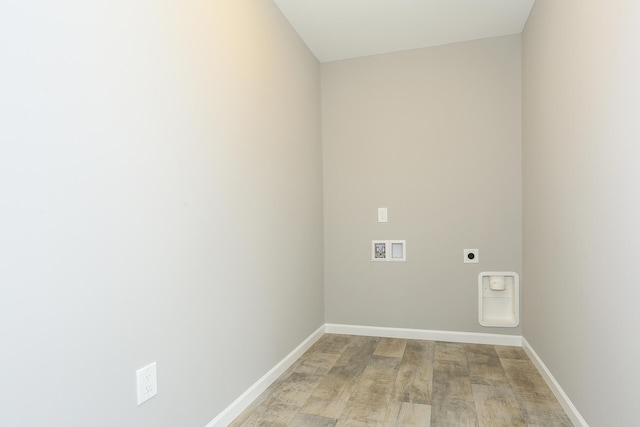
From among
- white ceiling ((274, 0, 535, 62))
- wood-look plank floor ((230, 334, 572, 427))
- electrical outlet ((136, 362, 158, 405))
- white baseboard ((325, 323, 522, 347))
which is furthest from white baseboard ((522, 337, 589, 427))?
white ceiling ((274, 0, 535, 62))

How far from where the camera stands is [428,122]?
3.28 metres

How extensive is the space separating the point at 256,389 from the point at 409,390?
2.83 ft

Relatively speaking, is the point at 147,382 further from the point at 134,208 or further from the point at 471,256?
the point at 471,256

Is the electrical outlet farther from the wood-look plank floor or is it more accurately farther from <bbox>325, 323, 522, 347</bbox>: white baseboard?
<bbox>325, 323, 522, 347</bbox>: white baseboard

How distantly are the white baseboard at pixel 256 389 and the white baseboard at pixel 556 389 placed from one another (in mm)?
1556

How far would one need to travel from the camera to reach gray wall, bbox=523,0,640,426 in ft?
4.53

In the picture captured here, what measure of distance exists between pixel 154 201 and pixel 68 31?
1.94 feet

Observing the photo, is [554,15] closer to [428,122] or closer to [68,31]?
[428,122]

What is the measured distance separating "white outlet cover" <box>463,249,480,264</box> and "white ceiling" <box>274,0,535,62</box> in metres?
1.64

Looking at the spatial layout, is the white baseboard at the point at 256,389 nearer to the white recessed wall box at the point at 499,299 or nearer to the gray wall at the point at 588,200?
the white recessed wall box at the point at 499,299

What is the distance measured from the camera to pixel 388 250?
337cm

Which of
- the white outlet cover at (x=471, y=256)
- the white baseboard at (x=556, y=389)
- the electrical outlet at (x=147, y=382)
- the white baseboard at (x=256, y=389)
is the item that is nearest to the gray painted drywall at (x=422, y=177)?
the white outlet cover at (x=471, y=256)

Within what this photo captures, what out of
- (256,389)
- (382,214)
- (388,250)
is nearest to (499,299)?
(388,250)

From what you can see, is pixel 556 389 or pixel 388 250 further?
pixel 388 250
